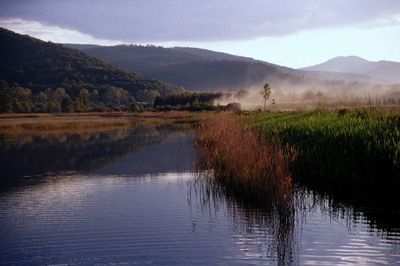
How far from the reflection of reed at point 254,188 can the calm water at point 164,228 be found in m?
0.05

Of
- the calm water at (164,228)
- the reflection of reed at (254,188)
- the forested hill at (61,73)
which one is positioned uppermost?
the forested hill at (61,73)

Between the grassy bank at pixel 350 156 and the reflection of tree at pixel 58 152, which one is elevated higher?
the grassy bank at pixel 350 156

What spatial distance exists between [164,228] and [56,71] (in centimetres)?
12457

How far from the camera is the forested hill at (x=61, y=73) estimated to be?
4621 inches

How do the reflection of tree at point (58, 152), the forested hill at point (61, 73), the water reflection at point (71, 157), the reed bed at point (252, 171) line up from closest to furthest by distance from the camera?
the reed bed at point (252, 171)
the water reflection at point (71, 157)
the reflection of tree at point (58, 152)
the forested hill at point (61, 73)

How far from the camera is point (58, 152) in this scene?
25719 millimetres

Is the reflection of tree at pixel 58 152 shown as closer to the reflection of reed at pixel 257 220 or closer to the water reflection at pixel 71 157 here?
the water reflection at pixel 71 157

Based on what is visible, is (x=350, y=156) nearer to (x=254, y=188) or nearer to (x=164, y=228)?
(x=254, y=188)

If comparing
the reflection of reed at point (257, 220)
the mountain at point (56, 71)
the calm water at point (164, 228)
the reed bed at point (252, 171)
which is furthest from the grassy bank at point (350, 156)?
the mountain at point (56, 71)

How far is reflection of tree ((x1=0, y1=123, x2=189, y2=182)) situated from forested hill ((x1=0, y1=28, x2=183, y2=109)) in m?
77.8

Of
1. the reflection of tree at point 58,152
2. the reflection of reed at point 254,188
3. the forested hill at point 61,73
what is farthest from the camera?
the forested hill at point 61,73

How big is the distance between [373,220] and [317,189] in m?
2.92

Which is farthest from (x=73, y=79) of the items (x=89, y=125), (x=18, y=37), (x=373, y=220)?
(x=373, y=220)

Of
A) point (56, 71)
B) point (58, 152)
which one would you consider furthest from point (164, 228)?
point (56, 71)
